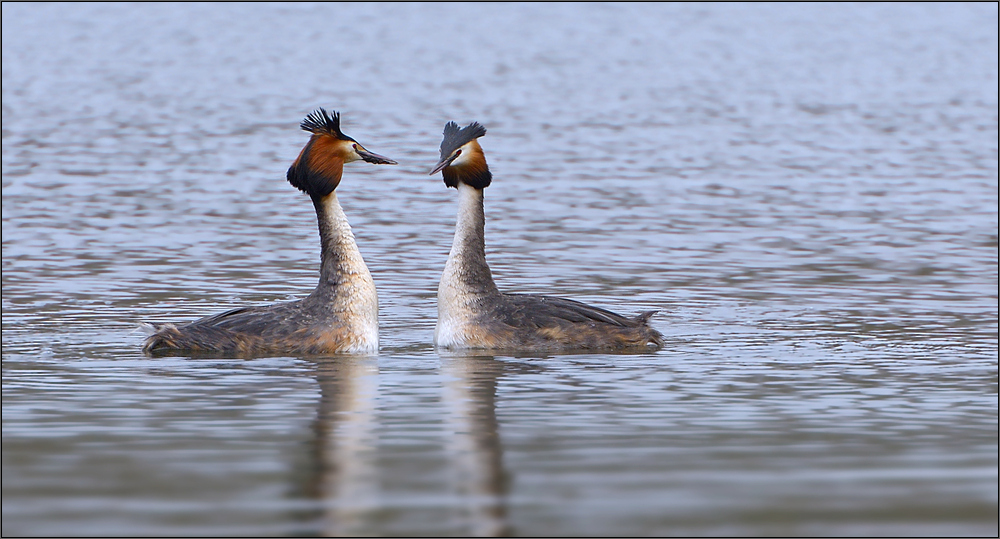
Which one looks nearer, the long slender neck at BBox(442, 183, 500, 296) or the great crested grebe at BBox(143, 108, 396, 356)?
the great crested grebe at BBox(143, 108, 396, 356)

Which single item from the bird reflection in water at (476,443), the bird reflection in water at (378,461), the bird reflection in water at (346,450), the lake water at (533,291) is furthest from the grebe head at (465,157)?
the bird reflection in water at (378,461)

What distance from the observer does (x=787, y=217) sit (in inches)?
817

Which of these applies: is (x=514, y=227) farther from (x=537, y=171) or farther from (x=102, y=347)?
(x=102, y=347)

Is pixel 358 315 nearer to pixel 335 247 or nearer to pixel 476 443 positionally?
pixel 335 247

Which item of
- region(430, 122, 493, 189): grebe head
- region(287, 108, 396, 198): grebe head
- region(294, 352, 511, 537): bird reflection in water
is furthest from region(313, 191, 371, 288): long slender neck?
region(294, 352, 511, 537): bird reflection in water

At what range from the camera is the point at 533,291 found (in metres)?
16.2

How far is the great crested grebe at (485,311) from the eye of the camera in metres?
12.8

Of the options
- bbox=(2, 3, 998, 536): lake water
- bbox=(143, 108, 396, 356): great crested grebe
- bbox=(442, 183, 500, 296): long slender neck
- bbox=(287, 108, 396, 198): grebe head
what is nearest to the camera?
bbox=(2, 3, 998, 536): lake water

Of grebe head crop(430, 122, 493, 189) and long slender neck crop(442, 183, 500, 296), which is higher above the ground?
grebe head crop(430, 122, 493, 189)

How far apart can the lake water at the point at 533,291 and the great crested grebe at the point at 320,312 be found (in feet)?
0.81

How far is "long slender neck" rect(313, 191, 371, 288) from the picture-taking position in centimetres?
1306

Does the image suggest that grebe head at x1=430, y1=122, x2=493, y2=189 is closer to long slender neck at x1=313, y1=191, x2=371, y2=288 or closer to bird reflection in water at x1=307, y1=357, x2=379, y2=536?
long slender neck at x1=313, y1=191, x2=371, y2=288

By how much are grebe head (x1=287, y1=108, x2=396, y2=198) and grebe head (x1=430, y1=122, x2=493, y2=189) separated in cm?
62

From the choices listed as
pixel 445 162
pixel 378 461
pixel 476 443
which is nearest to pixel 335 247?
pixel 445 162
